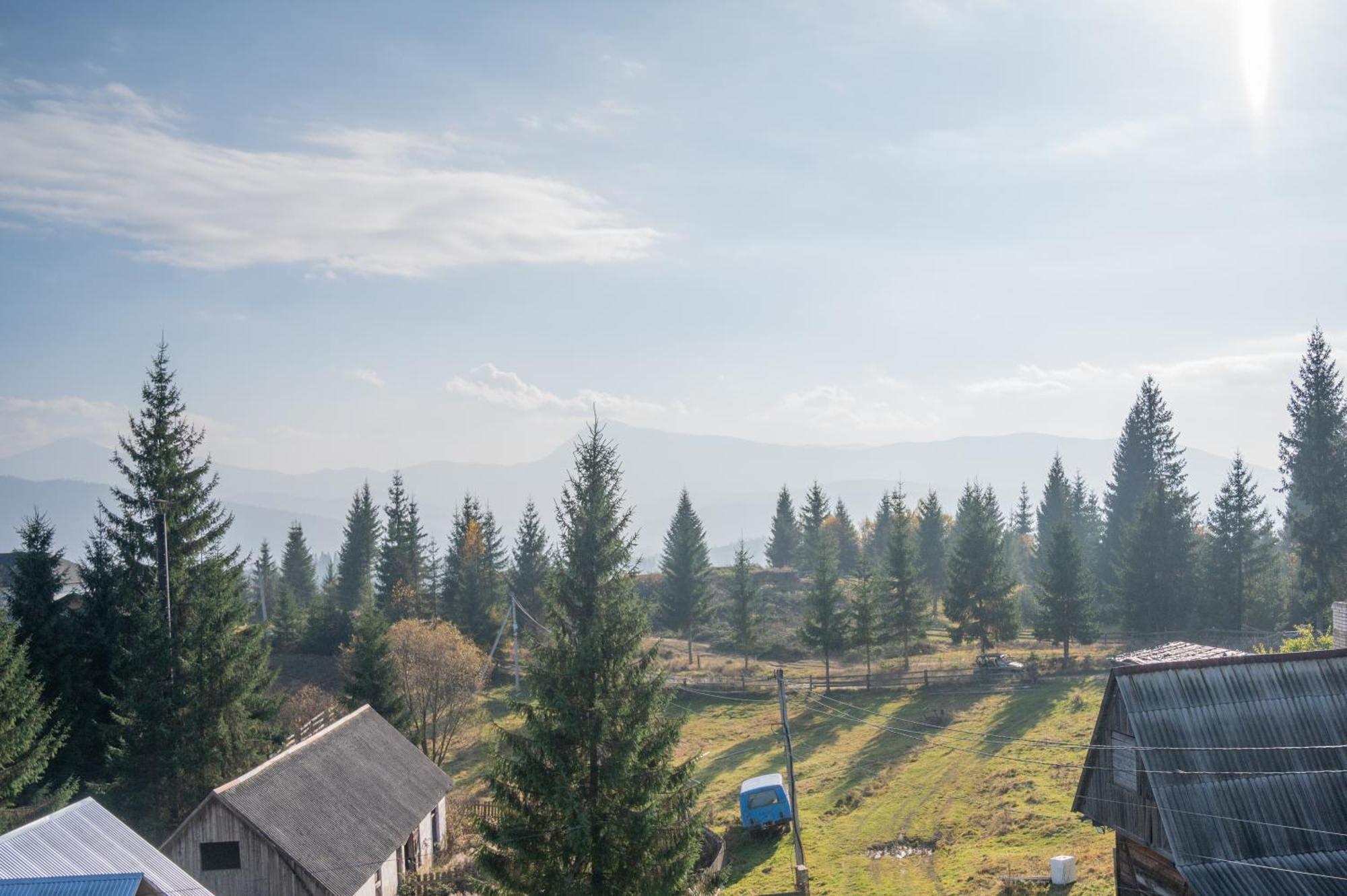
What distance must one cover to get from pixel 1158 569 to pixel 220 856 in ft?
200

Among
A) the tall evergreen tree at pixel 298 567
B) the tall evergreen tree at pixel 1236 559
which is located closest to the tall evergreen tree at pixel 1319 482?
the tall evergreen tree at pixel 1236 559

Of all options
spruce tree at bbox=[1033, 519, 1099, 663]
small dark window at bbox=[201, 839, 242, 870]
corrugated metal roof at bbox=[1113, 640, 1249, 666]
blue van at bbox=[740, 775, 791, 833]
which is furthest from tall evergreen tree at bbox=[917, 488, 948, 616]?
small dark window at bbox=[201, 839, 242, 870]

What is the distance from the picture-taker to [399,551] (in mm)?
83062

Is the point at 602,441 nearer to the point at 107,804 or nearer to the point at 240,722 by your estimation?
the point at 240,722

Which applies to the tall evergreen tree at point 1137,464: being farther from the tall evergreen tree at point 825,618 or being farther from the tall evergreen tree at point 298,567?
the tall evergreen tree at point 298,567

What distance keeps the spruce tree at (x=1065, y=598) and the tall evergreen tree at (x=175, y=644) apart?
48474mm

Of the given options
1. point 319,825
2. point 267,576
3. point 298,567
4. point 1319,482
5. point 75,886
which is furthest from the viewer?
point 267,576

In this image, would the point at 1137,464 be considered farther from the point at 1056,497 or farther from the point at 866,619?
the point at 866,619

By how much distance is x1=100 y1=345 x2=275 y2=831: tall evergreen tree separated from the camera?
1468 inches

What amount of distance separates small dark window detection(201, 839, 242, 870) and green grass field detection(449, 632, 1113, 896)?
14077 millimetres

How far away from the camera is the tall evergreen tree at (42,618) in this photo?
4084 centimetres

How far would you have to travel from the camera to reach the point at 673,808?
21.6 metres

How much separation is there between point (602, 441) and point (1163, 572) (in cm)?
5564

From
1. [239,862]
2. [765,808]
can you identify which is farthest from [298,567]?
[239,862]
